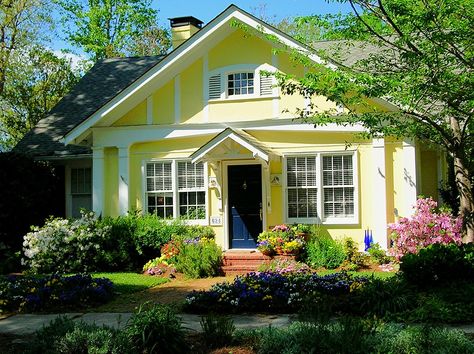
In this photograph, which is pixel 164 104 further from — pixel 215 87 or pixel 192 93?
pixel 215 87

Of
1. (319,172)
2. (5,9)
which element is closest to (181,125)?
(319,172)

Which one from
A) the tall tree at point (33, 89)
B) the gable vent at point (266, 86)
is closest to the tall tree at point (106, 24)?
the tall tree at point (33, 89)

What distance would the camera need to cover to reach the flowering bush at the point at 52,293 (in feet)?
32.3

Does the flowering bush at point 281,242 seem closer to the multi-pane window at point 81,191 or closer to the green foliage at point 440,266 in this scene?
the green foliage at point 440,266

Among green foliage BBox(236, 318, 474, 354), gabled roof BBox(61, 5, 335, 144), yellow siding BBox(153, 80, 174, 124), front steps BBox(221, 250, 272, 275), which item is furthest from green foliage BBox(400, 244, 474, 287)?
yellow siding BBox(153, 80, 174, 124)

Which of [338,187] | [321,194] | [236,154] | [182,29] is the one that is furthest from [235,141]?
[182,29]

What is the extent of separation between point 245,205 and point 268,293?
20.6 feet

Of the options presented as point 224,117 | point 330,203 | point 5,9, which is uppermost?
point 5,9

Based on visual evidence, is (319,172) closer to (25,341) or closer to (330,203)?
(330,203)

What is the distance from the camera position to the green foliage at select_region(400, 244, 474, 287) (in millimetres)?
9336

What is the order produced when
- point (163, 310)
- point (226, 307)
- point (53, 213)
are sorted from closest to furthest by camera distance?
point (163, 310) → point (226, 307) → point (53, 213)

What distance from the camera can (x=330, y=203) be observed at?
48.3ft

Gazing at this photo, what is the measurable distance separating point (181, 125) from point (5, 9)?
11.8m

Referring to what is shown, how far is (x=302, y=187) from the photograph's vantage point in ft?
48.9
